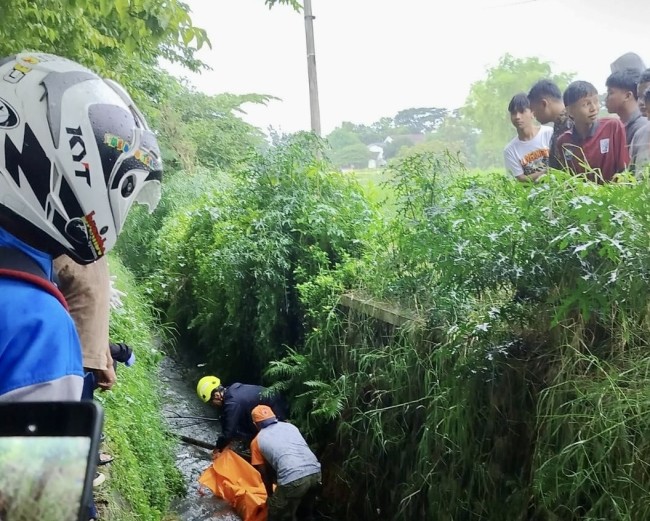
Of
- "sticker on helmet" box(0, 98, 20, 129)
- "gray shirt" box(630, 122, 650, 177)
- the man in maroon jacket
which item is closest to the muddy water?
the man in maroon jacket

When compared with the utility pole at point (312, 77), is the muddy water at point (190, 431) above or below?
below

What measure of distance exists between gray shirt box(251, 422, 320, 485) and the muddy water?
647 mm

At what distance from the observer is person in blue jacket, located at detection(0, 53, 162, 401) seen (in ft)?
3.82

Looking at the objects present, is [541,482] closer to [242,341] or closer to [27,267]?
[27,267]

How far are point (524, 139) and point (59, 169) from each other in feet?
13.0

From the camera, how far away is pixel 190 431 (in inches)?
268

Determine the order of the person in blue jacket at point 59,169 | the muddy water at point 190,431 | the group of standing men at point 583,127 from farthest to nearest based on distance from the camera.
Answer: the muddy water at point 190,431 → the group of standing men at point 583,127 → the person in blue jacket at point 59,169

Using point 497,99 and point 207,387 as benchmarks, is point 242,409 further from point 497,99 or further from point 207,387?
point 497,99

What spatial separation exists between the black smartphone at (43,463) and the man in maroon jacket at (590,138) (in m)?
3.59

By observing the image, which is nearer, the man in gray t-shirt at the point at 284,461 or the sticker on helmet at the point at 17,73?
the sticker on helmet at the point at 17,73

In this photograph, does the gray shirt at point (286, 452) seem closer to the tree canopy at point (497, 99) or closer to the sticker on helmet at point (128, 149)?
the tree canopy at point (497, 99)

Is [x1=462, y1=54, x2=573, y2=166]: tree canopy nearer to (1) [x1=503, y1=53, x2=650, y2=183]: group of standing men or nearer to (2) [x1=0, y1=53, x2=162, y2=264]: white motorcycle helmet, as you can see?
(1) [x1=503, y1=53, x2=650, y2=183]: group of standing men

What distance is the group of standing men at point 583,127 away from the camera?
12.5 feet

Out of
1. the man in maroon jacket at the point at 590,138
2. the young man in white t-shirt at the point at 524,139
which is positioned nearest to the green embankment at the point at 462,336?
the young man in white t-shirt at the point at 524,139
